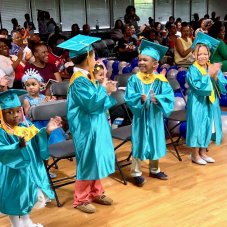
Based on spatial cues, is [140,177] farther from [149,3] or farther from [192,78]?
[149,3]

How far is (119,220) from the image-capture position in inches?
110

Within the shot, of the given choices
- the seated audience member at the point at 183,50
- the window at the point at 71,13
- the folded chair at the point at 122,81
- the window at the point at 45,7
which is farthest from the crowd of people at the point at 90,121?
the window at the point at 71,13

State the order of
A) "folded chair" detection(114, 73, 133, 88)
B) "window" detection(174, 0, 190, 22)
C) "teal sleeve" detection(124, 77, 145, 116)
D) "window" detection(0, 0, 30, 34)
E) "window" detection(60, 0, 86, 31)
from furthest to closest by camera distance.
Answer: "window" detection(174, 0, 190, 22), "window" detection(60, 0, 86, 31), "window" detection(0, 0, 30, 34), "folded chair" detection(114, 73, 133, 88), "teal sleeve" detection(124, 77, 145, 116)

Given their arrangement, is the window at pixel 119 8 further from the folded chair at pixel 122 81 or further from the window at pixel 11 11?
the folded chair at pixel 122 81

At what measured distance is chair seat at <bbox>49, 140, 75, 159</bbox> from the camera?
9.58ft

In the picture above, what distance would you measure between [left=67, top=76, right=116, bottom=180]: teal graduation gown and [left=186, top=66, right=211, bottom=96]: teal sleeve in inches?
42.2

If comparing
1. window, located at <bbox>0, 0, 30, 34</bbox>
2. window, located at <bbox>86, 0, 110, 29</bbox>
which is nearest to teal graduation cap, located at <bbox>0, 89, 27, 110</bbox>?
window, located at <bbox>0, 0, 30, 34</bbox>

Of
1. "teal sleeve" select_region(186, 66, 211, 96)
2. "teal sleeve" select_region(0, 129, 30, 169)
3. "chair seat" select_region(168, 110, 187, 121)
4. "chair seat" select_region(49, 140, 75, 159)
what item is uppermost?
"teal sleeve" select_region(186, 66, 211, 96)

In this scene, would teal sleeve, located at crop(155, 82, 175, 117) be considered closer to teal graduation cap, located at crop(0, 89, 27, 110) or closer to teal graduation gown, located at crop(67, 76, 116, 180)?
teal graduation gown, located at crop(67, 76, 116, 180)

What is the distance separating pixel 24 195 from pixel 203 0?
14091 mm

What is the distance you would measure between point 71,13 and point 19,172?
10.0m

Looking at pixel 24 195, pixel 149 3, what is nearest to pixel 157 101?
pixel 24 195

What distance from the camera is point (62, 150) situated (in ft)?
9.91

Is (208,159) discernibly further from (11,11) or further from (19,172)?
(11,11)
